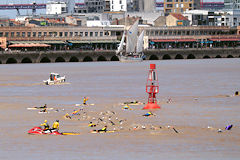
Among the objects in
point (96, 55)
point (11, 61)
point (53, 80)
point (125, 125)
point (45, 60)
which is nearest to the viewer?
point (125, 125)

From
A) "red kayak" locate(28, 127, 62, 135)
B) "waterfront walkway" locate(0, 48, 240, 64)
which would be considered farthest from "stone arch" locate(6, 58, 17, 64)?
"red kayak" locate(28, 127, 62, 135)

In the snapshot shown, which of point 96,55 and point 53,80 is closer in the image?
point 53,80

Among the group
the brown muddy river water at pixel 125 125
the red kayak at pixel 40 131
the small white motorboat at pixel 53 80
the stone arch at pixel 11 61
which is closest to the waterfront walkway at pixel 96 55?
the stone arch at pixel 11 61

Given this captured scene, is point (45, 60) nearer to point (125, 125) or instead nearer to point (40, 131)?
point (125, 125)

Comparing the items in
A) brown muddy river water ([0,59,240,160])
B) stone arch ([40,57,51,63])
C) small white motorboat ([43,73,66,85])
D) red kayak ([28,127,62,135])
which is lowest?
stone arch ([40,57,51,63])

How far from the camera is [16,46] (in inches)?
7023

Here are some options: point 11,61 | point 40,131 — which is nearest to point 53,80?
point 40,131

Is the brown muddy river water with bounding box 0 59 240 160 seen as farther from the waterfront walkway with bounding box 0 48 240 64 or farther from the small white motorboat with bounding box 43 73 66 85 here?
the waterfront walkway with bounding box 0 48 240 64

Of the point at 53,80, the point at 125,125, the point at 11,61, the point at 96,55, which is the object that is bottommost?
the point at 11,61

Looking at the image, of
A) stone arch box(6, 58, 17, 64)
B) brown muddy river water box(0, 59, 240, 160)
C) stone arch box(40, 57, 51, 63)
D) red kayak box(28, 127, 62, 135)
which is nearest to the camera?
brown muddy river water box(0, 59, 240, 160)

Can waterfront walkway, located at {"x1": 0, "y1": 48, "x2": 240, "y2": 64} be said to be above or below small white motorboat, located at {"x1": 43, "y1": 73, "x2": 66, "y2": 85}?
below

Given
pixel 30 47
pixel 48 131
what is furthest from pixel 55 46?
pixel 48 131

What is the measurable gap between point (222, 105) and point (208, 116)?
7.89 metres

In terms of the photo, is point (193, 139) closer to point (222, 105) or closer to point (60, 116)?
point (60, 116)
